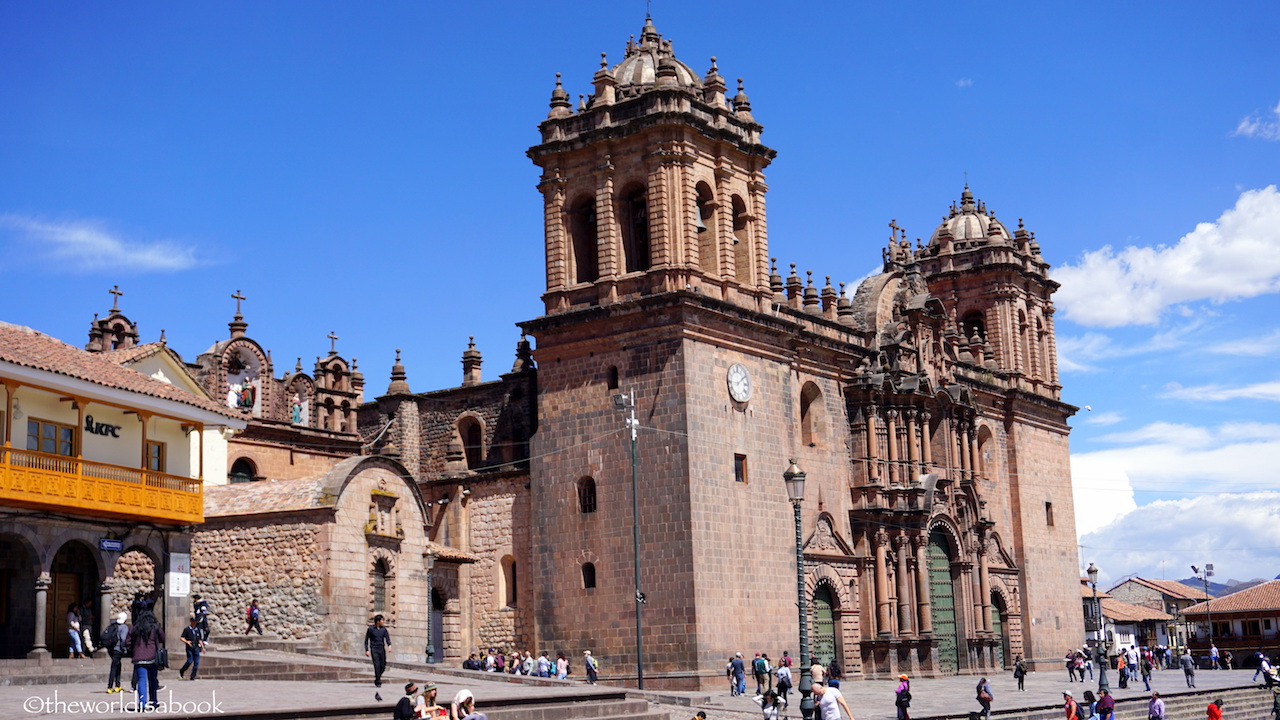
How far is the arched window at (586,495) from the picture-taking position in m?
36.1

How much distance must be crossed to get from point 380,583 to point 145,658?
46.6 feet

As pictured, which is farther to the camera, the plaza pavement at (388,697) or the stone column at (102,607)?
the stone column at (102,607)

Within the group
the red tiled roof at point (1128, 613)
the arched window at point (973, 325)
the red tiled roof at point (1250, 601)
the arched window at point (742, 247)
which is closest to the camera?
the arched window at point (742, 247)

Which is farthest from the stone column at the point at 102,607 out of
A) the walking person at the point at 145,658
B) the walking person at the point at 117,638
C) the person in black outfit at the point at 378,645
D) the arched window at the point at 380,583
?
the walking person at the point at 145,658

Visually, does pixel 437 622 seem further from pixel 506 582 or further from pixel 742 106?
pixel 742 106

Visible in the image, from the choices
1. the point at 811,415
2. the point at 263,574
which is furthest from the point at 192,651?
the point at 811,415

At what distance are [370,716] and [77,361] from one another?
38.6ft

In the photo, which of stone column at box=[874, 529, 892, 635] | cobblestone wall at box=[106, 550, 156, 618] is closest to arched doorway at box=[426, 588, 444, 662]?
cobblestone wall at box=[106, 550, 156, 618]

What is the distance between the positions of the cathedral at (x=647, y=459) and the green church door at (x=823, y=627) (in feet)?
0.28

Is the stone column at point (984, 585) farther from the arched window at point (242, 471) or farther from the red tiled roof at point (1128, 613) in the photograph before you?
the red tiled roof at point (1128, 613)

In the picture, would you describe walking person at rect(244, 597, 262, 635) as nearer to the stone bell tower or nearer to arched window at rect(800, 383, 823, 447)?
the stone bell tower

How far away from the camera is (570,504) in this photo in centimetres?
3634

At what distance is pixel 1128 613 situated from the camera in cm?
7925

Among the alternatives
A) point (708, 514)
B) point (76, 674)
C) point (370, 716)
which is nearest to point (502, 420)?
point (708, 514)
